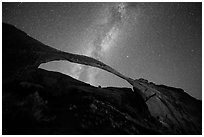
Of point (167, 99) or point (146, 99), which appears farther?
point (167, 99)

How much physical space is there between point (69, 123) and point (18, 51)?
4.17 m

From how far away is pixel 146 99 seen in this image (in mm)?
7250

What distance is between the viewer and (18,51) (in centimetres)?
673

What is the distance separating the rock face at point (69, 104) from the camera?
4.79 metres

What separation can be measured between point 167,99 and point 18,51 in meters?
7.92

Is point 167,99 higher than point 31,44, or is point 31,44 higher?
point 31,44

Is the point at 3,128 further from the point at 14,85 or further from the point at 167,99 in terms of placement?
the point at 167,99

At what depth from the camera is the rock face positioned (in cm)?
479

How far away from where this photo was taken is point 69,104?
5922 mm

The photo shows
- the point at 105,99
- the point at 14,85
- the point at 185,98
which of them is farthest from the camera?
the point at 185,98

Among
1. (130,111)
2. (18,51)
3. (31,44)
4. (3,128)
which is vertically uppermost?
(31,44)

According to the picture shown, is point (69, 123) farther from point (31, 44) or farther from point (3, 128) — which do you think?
point (31, 44)

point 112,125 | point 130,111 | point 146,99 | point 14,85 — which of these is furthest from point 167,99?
point 14,85

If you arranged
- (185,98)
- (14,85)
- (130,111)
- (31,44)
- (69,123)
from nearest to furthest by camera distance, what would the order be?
(69,123) < (14,85) < (130,111) < (31,44) < (185,98)
